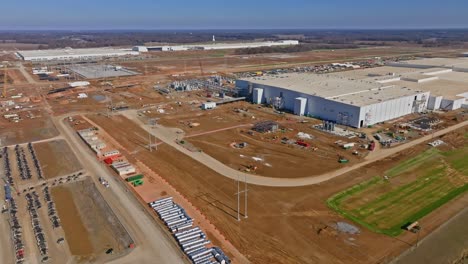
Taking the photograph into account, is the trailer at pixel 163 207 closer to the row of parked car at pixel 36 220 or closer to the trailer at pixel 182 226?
the trailer at pixel 182 226

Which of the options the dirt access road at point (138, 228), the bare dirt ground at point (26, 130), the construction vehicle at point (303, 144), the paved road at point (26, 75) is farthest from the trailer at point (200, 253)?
the paved road at point (26, 75)

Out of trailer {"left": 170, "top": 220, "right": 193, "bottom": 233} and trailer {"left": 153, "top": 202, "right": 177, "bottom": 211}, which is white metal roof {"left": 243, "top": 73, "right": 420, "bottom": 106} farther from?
trailer {"left": 170, "top": 220, "right": 193, "bottom": 233}

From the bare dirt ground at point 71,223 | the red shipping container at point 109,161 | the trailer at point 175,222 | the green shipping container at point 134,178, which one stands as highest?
the red shipping container at point 109,161

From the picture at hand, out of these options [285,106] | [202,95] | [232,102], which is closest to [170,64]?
[202,95]

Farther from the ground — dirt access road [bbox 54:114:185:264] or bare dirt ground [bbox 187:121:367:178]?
bare dirt ground [bbox 187:121:367:178]

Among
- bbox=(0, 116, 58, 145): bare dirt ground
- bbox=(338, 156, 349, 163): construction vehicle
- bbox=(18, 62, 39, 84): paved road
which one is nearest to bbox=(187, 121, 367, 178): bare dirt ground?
bbox=(338, 156, 349, 163): construction vehicle
